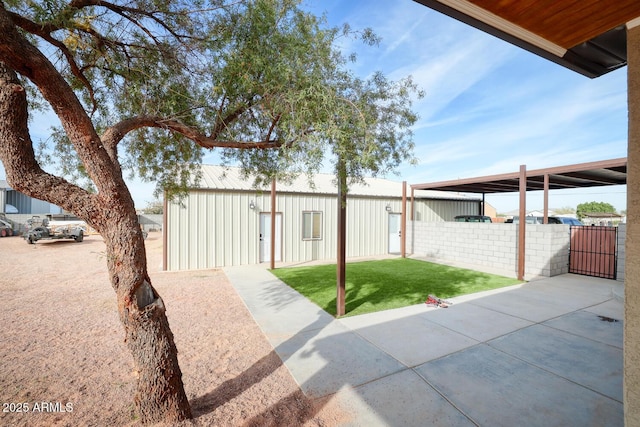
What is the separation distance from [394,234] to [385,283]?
6.89 metres

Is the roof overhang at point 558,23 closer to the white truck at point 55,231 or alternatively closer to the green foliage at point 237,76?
the green foliage at point 237,76

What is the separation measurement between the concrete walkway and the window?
238 inches

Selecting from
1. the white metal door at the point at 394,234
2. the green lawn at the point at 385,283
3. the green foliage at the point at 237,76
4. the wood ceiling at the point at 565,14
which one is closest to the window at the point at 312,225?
the green lawn at the point at 385,283

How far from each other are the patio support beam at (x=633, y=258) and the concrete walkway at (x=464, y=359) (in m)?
1.31

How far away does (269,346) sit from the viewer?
4219 mm

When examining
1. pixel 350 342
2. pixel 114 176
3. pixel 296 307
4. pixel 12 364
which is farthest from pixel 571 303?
pixel 12 364

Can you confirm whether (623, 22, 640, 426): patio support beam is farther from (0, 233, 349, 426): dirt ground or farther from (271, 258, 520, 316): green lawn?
(271, 258, 520, 316): green lawn

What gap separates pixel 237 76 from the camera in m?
3.88

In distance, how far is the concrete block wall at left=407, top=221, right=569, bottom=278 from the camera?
8.92 m

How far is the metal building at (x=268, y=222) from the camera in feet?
32.6

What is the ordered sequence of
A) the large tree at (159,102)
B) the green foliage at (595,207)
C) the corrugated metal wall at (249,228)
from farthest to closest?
the green foliage at (595,207) → the corrugated metal wall at (249,228) → the large tree at (159,102)

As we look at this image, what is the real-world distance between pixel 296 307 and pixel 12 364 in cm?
420

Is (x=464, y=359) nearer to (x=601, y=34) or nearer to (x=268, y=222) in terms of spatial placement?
(x=601, y=34)

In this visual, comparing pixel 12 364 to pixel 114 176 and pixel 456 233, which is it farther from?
pixel 456 233
